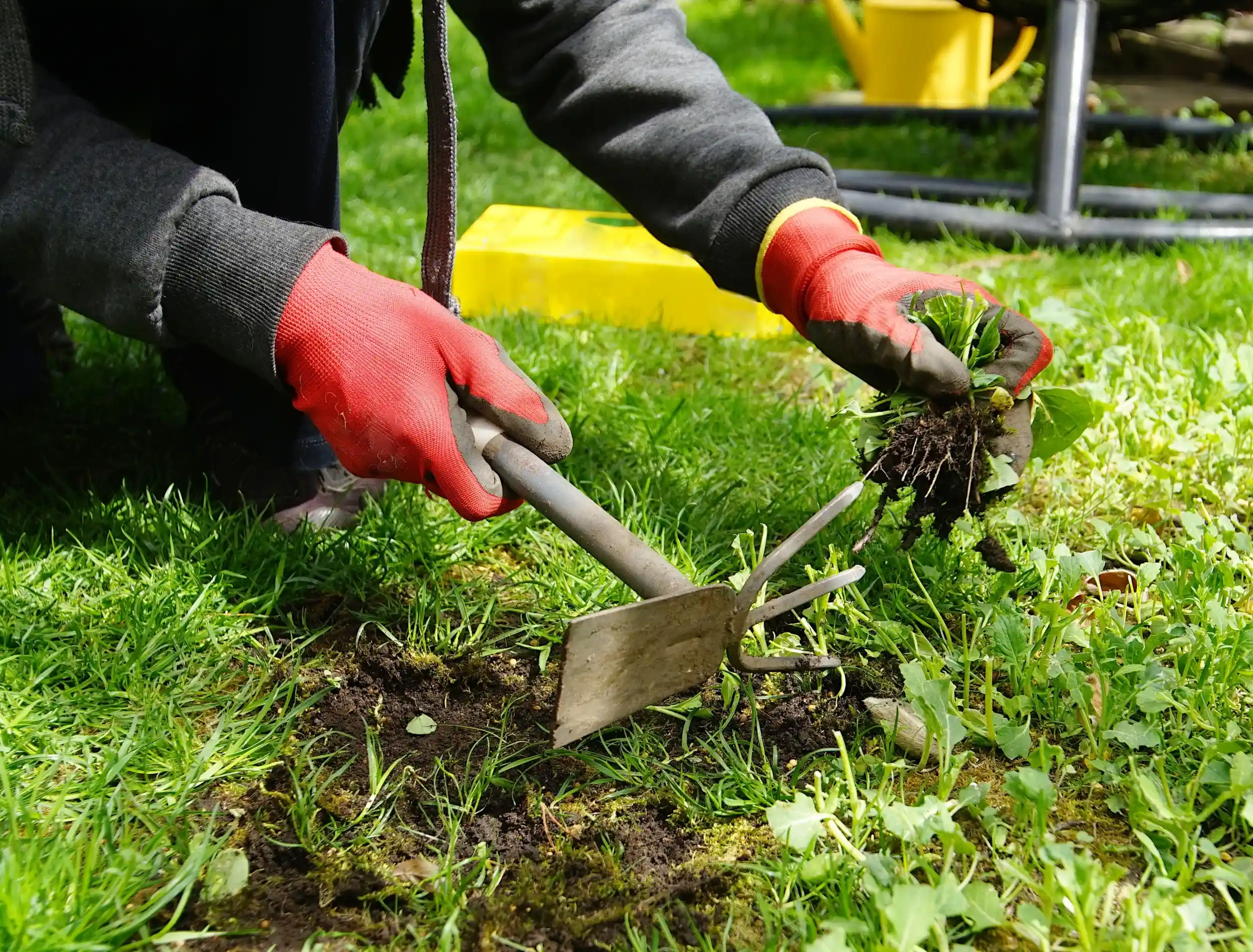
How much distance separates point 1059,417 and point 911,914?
3.03 ft

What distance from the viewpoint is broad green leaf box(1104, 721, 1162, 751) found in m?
1.37

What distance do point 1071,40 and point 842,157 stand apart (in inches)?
48.3

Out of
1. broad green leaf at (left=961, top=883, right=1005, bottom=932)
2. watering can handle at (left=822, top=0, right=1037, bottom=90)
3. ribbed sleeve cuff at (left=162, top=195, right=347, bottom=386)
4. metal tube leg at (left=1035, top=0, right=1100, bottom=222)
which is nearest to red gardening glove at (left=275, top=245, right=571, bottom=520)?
ribbed sleeve cuff at (left=162, top=195, right=347, bottom=386)

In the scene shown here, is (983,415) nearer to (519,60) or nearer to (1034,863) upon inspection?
(1034,863)

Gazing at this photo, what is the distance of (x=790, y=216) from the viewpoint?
1.78 m

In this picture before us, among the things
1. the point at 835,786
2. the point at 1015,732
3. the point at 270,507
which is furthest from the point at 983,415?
the point at 270,507

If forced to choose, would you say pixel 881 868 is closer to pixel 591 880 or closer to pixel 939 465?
pixel 591 880

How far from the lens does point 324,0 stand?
1.76 meters

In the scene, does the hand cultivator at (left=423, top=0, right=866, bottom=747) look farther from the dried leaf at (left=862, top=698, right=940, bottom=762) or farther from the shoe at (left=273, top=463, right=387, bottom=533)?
the shoe at (left=273, top=463, right=387, bottom=533)

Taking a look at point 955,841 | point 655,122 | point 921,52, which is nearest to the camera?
point 955,841

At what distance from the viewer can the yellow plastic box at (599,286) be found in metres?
2.74

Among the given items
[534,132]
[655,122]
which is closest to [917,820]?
[655,122]

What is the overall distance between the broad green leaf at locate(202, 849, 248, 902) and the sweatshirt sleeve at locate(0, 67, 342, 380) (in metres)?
0.63

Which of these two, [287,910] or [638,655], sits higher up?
[638,655]
